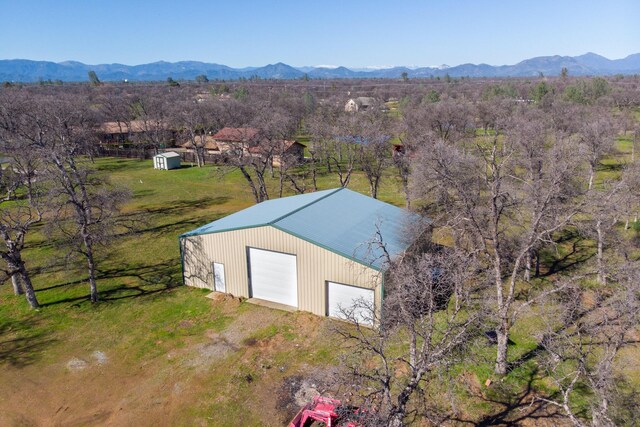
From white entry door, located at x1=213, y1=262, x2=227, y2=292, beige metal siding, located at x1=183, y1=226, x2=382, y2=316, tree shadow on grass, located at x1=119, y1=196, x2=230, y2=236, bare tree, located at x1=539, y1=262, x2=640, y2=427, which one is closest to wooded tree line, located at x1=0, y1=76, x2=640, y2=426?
bare tree, located at x1=539, y1=262, x2=640, y2=427

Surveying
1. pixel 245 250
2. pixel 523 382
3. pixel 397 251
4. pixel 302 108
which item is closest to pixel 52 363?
pixel 245 250

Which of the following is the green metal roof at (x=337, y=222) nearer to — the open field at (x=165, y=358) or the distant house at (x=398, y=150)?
the open field at (x=165, y=358)

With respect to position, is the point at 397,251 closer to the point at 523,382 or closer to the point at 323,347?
the point at 323,347

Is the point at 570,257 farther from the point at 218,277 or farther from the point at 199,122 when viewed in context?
the point at 199,122

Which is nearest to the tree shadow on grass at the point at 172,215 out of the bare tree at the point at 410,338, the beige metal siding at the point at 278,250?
the beige metal siding at the point at 278,250

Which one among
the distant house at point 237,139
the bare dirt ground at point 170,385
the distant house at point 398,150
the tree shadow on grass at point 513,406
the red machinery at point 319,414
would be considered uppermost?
the distant house at point 237,139

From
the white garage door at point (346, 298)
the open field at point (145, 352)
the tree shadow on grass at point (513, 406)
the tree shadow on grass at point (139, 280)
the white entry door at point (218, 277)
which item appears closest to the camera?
the tree shadow on grass at point (513, 406)
